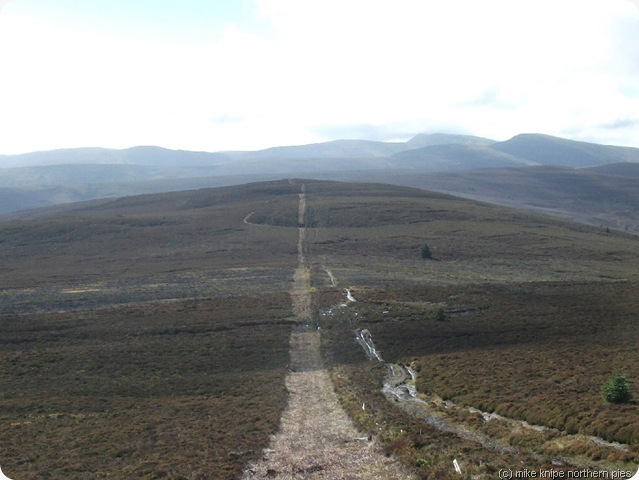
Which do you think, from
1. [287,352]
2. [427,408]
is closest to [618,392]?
[427,408]

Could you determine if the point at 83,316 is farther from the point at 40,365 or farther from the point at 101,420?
the point at 101,420

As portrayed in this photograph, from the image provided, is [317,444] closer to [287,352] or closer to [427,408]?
[427,408]

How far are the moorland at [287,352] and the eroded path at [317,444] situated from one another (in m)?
0.68

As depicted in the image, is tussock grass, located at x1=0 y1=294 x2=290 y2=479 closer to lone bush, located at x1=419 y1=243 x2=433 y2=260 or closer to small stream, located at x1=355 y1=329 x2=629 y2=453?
small stream, located at x1=355 y1=329 x2=629 y2=453

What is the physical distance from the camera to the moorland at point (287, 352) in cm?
1973

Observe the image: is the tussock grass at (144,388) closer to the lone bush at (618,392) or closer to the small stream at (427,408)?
the small stream at (427,408)

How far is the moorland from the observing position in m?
19.7

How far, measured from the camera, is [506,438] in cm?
1944

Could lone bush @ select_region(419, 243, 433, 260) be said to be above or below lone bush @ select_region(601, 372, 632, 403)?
below

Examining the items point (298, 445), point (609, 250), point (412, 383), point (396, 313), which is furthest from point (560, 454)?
point (609, 250)

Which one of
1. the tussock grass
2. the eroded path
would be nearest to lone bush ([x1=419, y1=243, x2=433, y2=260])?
the tussock grass

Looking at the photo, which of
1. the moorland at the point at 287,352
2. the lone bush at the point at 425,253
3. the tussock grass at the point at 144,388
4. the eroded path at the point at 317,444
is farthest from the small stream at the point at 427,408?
the lone bush at the point at 425,253

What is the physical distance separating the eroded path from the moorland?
2.23 feet

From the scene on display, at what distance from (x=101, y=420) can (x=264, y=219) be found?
355ft
